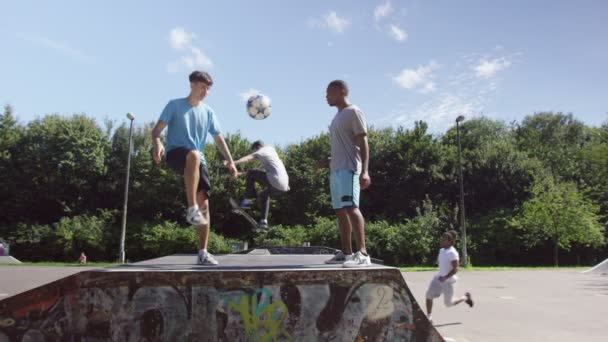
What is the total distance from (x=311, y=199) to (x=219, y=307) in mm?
29759

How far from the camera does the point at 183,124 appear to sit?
4398 millimetres

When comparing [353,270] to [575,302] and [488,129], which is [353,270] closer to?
[575,302]

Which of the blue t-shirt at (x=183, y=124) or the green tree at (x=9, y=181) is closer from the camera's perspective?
the blue t-shirt at (x=183, y=124)

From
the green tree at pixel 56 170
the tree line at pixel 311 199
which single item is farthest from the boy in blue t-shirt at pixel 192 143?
the green tree at pixel 56 170

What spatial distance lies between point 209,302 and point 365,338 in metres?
1.48

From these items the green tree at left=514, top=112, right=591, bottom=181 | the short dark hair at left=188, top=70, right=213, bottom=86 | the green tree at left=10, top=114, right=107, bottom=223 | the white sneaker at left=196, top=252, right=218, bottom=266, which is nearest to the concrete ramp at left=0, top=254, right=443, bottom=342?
the white sneaker at left=196, top=252, right=218, bottom=266

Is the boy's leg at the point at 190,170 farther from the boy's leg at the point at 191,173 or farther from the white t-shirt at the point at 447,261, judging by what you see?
the white t-shirt at the point at 447,261

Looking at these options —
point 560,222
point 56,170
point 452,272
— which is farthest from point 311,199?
point 452,272

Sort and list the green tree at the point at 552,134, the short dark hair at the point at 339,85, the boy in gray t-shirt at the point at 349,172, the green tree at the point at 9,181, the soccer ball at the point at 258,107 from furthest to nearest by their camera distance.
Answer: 1. the green tree at the point at 552,134
2. the green tree at the point at 9,181
3. the soccer ball at the point at 258,107
4. the short dark hair at the point at 339,85
5. the boy in gray t-shirt at the point at 349,172

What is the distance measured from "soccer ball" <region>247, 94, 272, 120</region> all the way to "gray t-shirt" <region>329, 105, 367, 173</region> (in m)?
2.65

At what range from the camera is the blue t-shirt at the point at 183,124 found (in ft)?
14.4

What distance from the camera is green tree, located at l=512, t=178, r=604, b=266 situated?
92.9ft

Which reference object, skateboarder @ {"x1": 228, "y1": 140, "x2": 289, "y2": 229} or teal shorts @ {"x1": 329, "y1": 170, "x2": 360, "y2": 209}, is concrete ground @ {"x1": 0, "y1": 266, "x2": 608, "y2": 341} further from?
skateboarder @ {"x1": 228, "y1": 140, "x2": 289, "y2": 229}

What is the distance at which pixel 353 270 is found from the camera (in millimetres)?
3752
